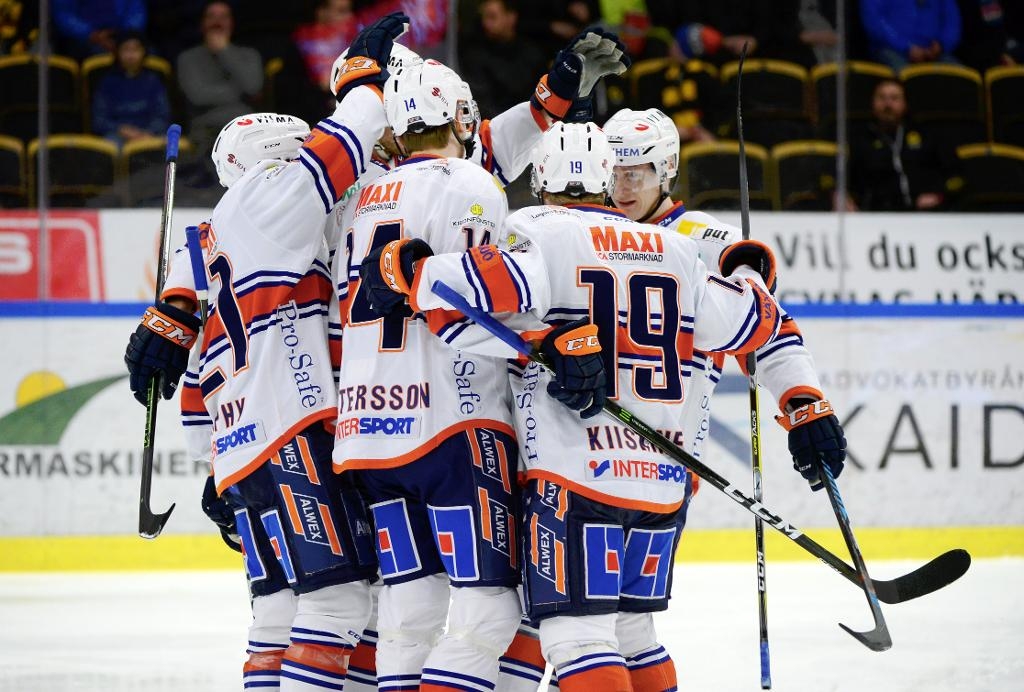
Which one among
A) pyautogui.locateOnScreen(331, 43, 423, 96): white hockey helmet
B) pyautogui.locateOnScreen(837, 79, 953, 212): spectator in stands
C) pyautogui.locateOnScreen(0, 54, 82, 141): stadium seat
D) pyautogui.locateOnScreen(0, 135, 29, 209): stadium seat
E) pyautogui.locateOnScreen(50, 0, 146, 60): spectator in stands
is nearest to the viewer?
pyautogui.locateOnScreen(331, 43, 423, 96): white hockey helmet

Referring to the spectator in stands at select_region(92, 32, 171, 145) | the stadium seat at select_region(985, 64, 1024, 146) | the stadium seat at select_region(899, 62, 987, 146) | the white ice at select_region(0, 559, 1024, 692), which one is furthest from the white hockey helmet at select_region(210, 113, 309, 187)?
the stadium seat at select_region(985, 64, 1024, 146)

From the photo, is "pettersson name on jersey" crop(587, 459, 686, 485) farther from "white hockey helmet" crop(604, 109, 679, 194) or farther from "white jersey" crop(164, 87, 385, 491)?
"white hockey helmet" crop(604, 109, 679, 194)

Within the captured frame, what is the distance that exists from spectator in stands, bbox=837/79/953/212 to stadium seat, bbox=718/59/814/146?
1.01ft

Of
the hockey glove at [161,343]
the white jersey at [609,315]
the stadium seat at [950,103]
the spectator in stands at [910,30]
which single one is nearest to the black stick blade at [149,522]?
the hockey glove at [161,343]

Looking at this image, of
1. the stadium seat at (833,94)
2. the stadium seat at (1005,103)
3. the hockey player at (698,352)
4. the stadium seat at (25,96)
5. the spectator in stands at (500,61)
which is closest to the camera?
the hockey player at (698,352)

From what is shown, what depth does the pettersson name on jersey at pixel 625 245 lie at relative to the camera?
2.81 meters

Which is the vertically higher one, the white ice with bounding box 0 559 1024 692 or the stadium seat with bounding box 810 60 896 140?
the stadium seat with bounding box 810 60 896 140

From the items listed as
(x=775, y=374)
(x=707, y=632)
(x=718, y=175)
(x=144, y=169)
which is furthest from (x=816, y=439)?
(x=144, y=169)

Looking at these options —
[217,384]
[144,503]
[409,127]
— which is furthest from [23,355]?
[409,127]

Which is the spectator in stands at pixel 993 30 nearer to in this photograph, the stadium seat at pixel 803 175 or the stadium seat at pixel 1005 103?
the stadium seat at pixel 1005 103

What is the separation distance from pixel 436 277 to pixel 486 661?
74cm

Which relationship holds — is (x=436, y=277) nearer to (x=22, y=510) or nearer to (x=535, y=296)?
(x=535, y=296)

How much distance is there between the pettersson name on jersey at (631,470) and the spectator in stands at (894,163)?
164 inches

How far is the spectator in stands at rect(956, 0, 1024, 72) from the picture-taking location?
7.15 m
